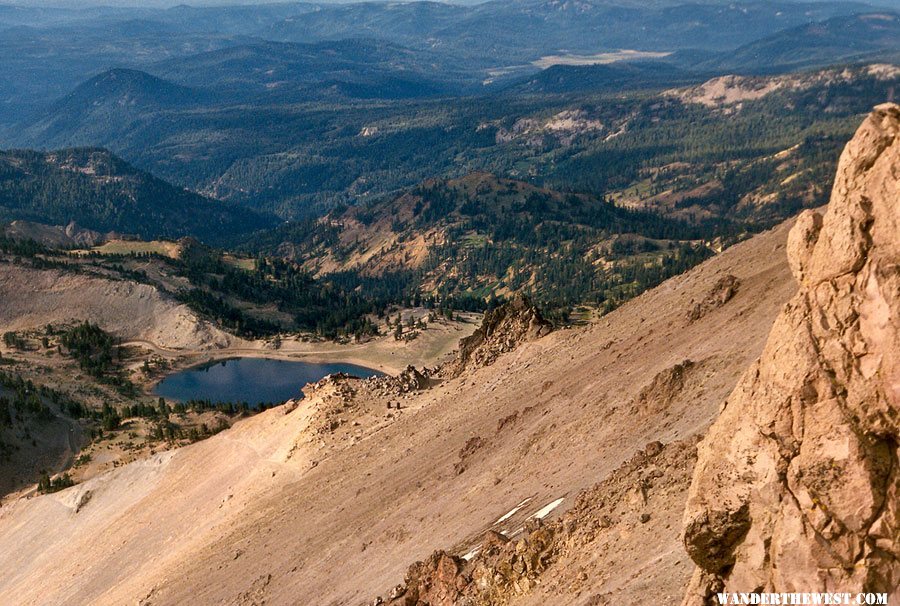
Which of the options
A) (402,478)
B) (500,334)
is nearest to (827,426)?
(402,478)

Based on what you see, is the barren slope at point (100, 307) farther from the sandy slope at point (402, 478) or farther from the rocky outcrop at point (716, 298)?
the rocky outcrop at point (716, 298)

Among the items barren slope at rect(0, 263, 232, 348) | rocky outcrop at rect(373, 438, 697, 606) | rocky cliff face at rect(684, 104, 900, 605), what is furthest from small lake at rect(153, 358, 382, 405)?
rocky cliff face at rect(684, 104, 900, 605)

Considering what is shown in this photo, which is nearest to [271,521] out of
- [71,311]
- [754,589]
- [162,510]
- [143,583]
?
[143,583]

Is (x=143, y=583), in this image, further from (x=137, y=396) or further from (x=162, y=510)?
(x=137, y=396)

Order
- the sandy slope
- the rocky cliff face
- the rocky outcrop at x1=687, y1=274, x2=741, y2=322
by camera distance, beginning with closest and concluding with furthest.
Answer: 1. the rocky cliff face
2. the sandy slope
3. the rocky outcrop at x1=687, y1=274, x2=741, y2=322

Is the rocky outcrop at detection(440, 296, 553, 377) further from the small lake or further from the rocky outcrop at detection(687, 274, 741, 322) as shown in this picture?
the small lake
